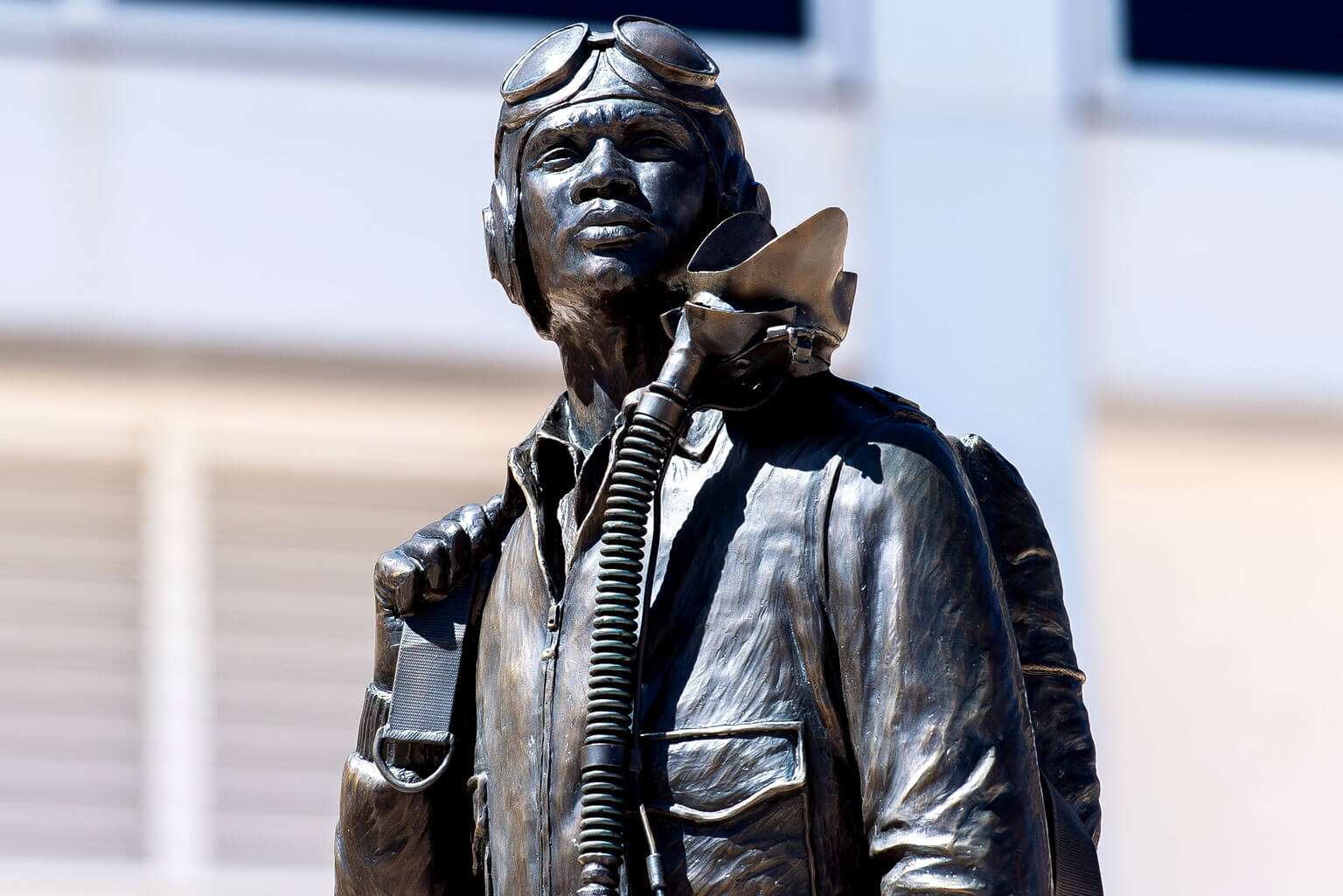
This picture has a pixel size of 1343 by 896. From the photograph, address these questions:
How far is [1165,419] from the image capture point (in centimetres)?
1151

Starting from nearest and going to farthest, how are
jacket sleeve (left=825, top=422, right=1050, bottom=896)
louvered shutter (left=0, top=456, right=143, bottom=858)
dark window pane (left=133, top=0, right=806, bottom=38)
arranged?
jacket sleeve (left=825, top=422, right=1050, bottom=896) → louvered shutter (left=0, top=456, right=143, bottom=858) → dark window pane (left=133, top=0, right=806, bottom=38)

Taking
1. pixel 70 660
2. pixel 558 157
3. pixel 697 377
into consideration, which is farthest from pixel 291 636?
pixel 697 377

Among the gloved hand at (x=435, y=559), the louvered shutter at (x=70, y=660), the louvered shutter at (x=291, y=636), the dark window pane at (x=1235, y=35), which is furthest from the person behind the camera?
the dark window pane at (x=1235, y=35)

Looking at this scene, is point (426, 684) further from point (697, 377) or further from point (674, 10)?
point (674, 10)

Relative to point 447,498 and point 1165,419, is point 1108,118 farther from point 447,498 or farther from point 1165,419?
point 447,498

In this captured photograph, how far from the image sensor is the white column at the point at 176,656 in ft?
34.8

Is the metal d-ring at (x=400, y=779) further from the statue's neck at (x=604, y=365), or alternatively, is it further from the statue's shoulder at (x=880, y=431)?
the statue's shoulder at (x=880, y=431)

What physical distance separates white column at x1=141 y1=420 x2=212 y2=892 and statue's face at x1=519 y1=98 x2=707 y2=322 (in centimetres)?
720

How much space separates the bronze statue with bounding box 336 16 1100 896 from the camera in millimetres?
3439

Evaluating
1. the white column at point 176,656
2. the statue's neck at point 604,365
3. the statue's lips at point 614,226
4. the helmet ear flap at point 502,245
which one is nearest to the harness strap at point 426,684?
the statue's neck at point 604,365

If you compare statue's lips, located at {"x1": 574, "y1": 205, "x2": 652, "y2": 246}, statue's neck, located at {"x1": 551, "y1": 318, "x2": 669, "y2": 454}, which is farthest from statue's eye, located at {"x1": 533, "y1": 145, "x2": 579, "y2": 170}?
statue's neck, located at {"x1": 551, "y1": 318, "x2": 669, "y2": 454}

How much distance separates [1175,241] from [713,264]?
8004mm

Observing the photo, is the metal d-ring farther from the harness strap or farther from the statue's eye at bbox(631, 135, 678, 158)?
the statue's eye at bbox(631, 135, 678, 158)

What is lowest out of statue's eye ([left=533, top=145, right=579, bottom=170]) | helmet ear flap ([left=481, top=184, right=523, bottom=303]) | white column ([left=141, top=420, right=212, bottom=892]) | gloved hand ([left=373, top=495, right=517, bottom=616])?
white column ([left=141, top=420, right=212, bottom=892])
